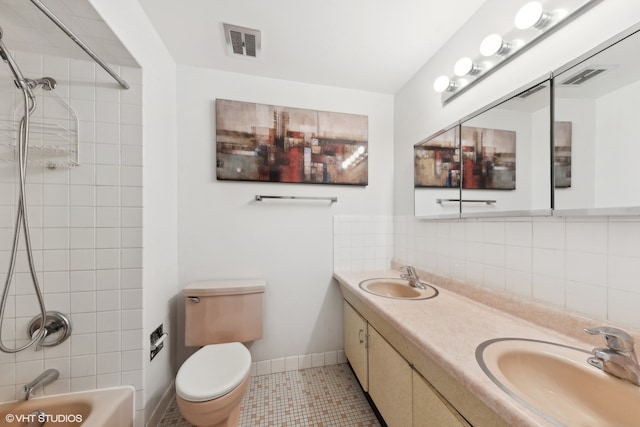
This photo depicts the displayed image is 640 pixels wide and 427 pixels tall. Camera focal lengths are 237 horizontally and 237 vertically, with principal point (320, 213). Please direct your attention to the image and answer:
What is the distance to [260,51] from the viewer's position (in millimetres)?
1592

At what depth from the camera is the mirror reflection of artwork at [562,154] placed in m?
0.88

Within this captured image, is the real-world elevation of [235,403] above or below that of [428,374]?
below

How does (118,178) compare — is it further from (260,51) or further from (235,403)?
(235,403)

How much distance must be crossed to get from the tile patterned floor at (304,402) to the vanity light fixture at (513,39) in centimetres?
204

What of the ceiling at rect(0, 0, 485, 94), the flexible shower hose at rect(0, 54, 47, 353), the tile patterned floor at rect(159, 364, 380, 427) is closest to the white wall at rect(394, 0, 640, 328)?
the ceiling at rect(0, 0, 485, 94)

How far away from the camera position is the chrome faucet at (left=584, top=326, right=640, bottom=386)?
0.63m

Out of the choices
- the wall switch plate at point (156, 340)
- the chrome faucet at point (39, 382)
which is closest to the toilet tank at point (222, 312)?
the wall switch plate at point (156, 340)

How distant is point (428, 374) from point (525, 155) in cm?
100

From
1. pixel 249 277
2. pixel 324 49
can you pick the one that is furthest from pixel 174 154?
pixel 324 49

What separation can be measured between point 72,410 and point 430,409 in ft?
5.21

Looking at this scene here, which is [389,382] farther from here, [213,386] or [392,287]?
[213,386]

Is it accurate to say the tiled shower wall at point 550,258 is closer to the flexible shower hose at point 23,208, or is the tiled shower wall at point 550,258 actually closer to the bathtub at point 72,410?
the bathtub at point 72,410

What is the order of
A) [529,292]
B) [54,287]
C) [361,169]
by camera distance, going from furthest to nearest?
[361,169] → [54,287] → [529,292]

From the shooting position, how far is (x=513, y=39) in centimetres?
109
